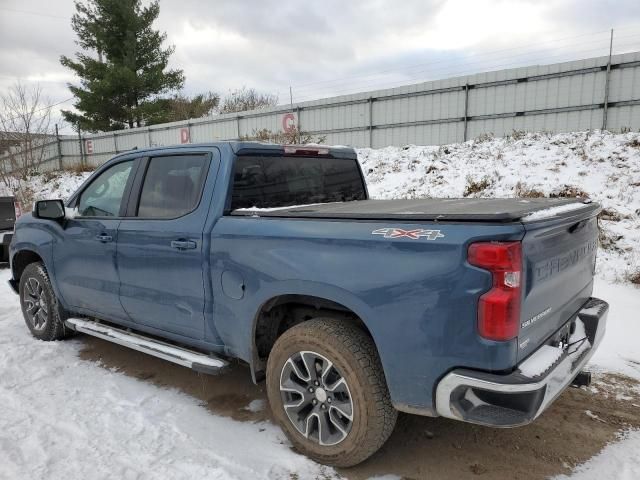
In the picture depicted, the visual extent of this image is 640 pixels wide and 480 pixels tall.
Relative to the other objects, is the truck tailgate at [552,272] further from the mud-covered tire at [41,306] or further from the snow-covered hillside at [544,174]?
the mud-covered tire at [41,306]

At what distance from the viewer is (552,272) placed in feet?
7.88

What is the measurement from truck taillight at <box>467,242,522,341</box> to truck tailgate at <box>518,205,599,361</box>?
0.28ft

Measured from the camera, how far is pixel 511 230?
203cm

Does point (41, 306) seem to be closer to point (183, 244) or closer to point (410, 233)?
point (183, 244)

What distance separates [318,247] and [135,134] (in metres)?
23.2

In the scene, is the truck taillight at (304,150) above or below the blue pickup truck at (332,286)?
above

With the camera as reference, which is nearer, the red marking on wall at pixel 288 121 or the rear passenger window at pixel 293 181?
the rear passenger window at pixel 293 181

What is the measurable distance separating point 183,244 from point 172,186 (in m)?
0.57

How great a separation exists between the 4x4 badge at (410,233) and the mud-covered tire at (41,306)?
3.78 metres

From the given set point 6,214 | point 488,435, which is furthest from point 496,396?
point 6,214

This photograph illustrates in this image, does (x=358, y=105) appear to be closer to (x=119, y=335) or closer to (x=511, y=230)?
(x=119, y=335)

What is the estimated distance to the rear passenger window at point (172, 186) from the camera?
3.32m

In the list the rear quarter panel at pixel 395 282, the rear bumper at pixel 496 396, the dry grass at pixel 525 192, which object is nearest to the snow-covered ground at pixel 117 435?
the rear quarter panel at pixel 395 282

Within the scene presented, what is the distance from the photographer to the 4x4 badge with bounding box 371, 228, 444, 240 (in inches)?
84.8
